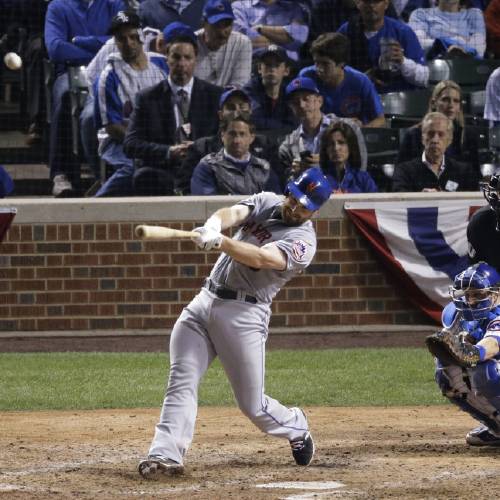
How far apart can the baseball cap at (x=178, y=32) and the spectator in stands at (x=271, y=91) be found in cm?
72

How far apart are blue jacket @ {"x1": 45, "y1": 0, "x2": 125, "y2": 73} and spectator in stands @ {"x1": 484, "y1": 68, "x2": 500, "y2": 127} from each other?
3.79 m

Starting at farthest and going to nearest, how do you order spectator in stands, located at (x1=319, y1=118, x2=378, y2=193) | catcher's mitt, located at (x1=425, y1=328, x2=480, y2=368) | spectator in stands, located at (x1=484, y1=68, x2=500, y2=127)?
spectator in stands, located at (x1=484, y1=68, x2=500, y2=127), spectator in stands, located at (x1=319, y1=118, x2=378, y2=193), catcher's mitt, located at (x1=425, y1=328, x2=480, y2=368)

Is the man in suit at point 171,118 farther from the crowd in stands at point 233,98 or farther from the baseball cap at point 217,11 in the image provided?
the baseball cap at point 217,11

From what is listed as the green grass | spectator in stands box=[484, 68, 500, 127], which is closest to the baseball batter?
the green grass

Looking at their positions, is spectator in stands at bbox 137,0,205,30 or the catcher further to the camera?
spectator in stands at bbox 137,0,205,30

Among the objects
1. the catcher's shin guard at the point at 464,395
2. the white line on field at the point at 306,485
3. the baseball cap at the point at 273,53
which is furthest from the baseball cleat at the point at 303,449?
the baseball cap at the point at 273,53

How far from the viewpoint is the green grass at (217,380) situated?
8.20 meters

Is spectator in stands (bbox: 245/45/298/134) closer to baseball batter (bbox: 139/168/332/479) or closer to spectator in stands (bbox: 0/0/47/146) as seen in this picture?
spectator in stands (bbox: 0/0/47/146)

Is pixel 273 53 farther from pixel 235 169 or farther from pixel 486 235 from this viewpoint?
pixel 486 235

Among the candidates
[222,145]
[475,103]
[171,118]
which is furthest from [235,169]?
[475,103]

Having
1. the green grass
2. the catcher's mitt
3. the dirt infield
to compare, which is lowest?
the green grass

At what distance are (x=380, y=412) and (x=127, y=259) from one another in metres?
3.92

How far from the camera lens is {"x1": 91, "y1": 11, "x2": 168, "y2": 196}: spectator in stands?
11109 mm

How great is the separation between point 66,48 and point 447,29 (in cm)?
399
